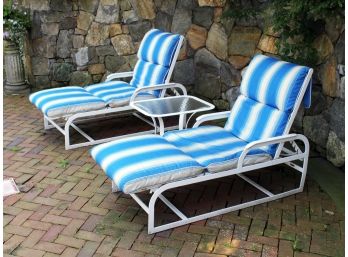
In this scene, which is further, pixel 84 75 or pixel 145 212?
pixel 84 75

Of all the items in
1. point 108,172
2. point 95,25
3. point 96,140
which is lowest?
point 96,140

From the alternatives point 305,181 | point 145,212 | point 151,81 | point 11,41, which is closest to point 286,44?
point 305,181

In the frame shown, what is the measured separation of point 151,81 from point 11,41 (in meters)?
2.30

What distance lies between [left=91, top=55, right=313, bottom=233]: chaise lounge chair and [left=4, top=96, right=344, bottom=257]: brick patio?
111 millimetres

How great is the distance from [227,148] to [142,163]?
27.3 inches

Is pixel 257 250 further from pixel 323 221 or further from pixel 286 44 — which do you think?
pixel 286 44

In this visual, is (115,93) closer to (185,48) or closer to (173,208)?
(185,48)

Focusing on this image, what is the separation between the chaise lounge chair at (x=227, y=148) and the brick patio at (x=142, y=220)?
0.11 metres

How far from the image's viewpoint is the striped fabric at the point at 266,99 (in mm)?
3297

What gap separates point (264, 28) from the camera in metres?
4.50

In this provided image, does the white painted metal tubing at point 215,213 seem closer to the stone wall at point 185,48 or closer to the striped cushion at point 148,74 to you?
the stone wall at point 185,48

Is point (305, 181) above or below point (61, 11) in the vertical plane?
below

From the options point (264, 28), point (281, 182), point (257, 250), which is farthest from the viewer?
point (264, 28)

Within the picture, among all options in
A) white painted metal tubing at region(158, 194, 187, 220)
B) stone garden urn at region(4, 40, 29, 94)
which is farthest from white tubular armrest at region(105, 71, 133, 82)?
white painted metal tubing at region(158, 194, 187, 220)
